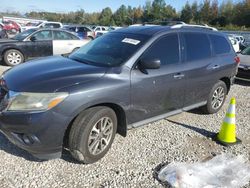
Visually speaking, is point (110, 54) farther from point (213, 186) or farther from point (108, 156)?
point (213, 186)

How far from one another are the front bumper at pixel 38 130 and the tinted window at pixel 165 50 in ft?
5.12

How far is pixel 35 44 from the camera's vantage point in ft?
33.6

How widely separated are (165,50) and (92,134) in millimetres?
1741

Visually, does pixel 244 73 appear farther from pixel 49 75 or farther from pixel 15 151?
pixel 15 151

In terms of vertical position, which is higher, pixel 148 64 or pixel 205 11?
pixel 205 11

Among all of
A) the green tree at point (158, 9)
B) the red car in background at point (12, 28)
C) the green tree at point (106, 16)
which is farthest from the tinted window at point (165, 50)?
the green tree at point (106, 16)

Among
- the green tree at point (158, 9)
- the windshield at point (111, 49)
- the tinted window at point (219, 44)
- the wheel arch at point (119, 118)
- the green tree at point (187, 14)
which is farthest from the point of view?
the green tree at point (158, 9)

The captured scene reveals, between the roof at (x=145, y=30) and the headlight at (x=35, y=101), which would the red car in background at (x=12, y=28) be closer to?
the roof at (x=145, y=30)

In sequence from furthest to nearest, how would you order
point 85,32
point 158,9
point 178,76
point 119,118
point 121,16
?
point 121,16 < point 158,9 < point 85,32 < point 178,76 < point 119,118

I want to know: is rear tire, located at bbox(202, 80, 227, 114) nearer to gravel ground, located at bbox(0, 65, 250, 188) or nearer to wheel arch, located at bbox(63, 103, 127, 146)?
gravel ground, located at bbox(0, 65, 250, 188)

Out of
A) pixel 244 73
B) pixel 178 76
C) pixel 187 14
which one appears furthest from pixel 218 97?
pixel 187 14

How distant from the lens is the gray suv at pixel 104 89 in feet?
10.0

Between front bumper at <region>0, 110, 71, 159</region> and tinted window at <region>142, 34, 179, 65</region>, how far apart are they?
1559 millimetres

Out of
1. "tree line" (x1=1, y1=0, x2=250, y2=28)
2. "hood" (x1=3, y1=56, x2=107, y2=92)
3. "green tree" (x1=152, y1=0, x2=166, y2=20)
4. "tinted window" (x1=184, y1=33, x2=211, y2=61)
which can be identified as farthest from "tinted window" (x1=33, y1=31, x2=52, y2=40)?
"green tree" (x1=152, y1=0, x2=166, y2=20)
